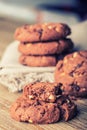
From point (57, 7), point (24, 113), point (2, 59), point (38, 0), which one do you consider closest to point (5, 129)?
point (24, 113)

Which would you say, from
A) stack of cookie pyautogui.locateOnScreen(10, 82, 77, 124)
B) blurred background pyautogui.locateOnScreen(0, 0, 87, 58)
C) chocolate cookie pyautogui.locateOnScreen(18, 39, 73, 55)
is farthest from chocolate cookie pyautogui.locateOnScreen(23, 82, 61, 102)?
blurred background pyautogui.locateOnScreen(0, 0, 87, 58)

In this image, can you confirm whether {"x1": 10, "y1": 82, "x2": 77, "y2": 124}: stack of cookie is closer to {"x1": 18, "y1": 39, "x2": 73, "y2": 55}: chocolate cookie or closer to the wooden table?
the wooden table

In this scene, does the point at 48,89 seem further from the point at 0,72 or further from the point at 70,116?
the point at 0,72

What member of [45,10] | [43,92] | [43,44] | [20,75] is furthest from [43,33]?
[45,10]

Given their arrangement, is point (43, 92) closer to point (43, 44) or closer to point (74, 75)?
point (74, 75)

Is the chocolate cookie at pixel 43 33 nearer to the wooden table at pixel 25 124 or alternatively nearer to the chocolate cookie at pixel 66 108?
the wooden table at pixel 25 124
